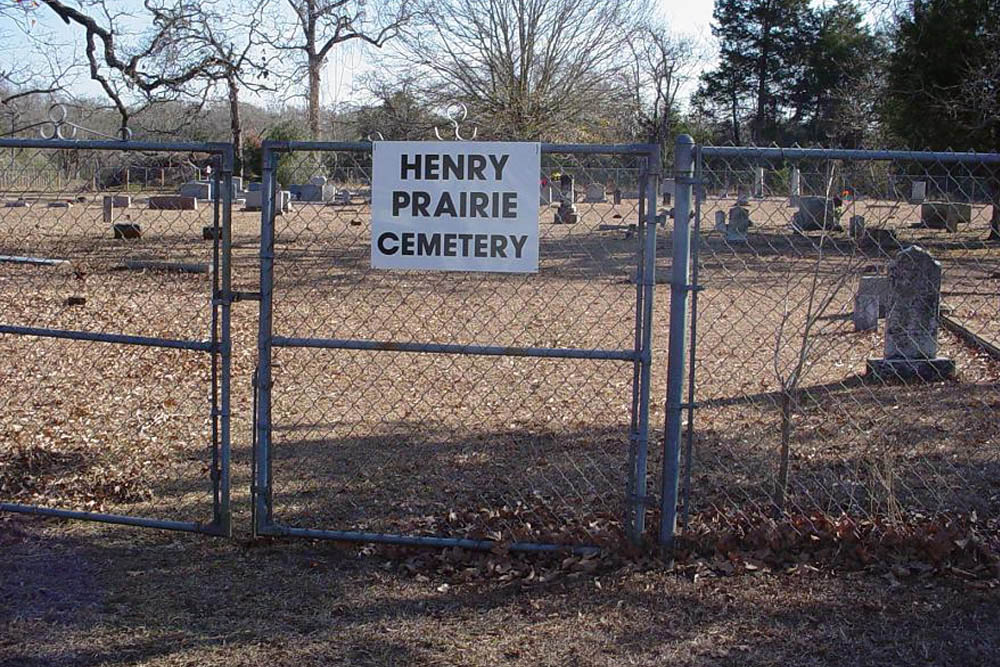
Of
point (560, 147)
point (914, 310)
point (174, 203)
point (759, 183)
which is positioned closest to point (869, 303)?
point (914, 310)

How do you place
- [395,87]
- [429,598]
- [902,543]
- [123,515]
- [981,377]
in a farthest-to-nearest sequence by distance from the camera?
[395,87] < [981,377] < [123,515] < [902,543] < [429,598]

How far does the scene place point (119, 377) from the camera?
8625mm

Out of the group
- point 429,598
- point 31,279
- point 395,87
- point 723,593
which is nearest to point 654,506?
point 723,593

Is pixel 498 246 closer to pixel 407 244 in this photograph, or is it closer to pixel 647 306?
pixel 407 244

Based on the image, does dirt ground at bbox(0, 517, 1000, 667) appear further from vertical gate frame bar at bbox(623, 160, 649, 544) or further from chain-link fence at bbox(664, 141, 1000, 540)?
chain-link fence at bbox(664, 141, 1000, 540)

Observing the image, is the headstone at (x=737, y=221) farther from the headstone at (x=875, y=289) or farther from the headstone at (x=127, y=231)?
the headstone at (x=127, y=231)

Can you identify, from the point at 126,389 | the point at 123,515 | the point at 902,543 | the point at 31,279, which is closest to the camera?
the point at 902,543

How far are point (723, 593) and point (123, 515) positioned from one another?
2989 millimetres

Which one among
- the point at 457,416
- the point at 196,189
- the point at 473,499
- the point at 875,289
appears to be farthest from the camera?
the point at 196,189

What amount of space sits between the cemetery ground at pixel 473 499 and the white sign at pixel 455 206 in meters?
1.35

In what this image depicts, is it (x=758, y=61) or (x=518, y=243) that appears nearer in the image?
(x=518, y=243)

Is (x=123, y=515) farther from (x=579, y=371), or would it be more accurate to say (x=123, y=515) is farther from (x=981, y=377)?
(x=981, y=377)

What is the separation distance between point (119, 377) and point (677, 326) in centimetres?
573

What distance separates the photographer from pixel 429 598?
4285 millimetres
